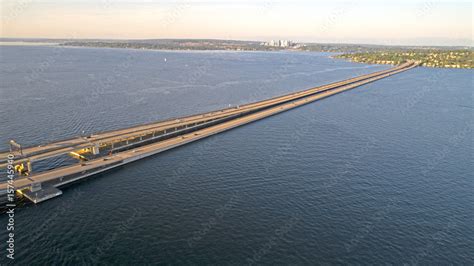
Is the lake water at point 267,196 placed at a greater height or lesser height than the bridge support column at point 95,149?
lesser

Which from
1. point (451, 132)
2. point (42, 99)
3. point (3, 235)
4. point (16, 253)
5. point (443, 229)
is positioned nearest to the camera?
point (16, 253)

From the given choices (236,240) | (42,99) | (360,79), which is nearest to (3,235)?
(236,240)

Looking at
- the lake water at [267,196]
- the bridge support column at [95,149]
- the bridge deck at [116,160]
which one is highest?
the bridge support column at [95,149]

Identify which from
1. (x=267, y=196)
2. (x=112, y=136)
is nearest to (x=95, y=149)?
(x=112, y=136)

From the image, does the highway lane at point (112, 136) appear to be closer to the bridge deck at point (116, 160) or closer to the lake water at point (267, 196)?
the bridge deck at point (116, 160)

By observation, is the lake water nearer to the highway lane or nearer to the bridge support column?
the bridge support column

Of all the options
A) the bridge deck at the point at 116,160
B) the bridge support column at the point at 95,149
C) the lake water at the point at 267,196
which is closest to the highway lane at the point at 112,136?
the bridge support column at the point at 95,149

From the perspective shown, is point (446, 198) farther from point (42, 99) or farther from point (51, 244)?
point (42, 99)

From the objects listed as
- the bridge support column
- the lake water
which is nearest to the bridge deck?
the lake water
